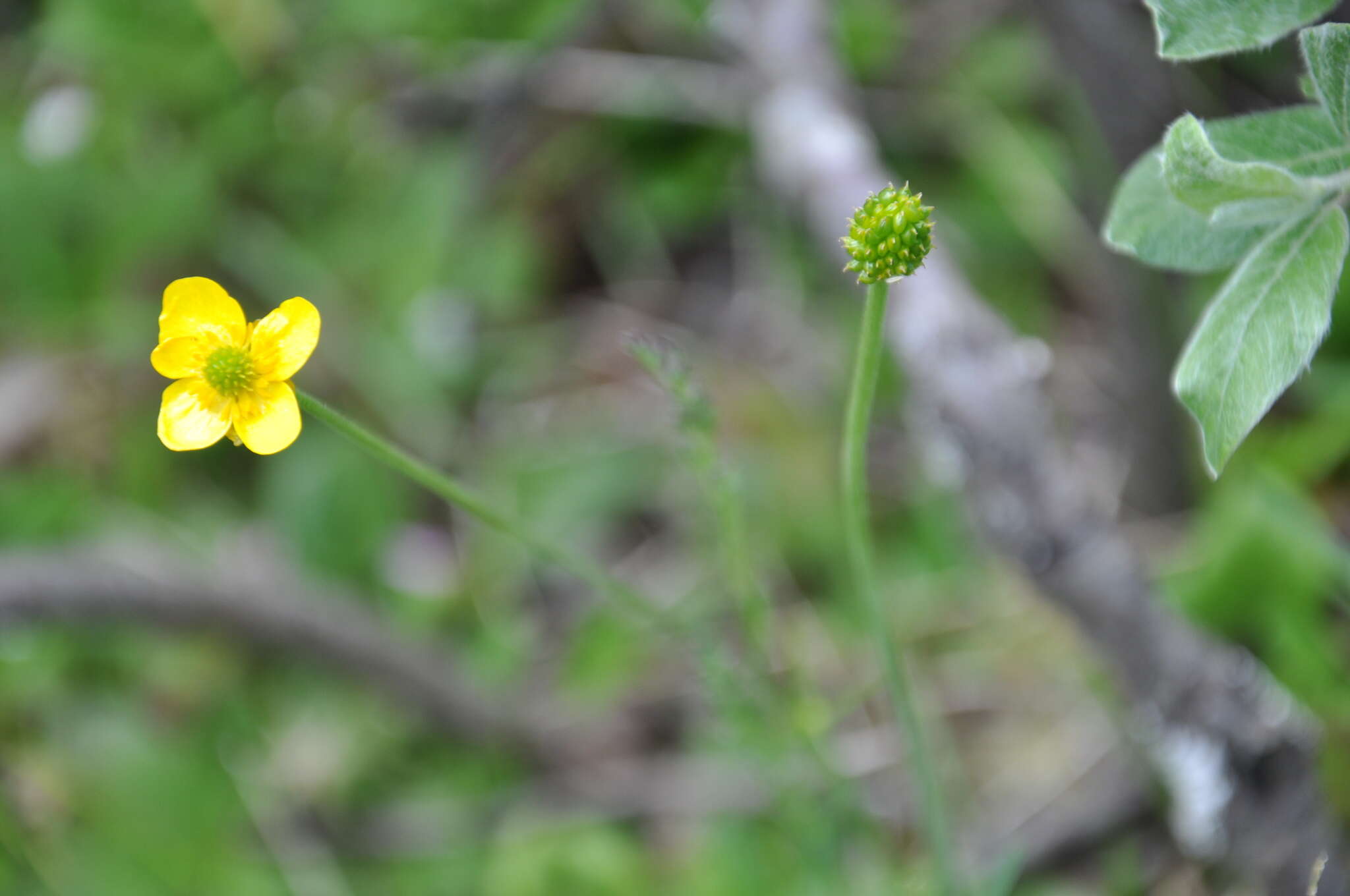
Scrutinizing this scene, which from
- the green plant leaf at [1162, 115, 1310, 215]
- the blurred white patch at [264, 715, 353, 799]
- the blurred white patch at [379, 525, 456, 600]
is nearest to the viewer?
the green plant leaf at [1162, 115, 1310, 215]

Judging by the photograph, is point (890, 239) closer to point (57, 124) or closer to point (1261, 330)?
point (1261, 330)

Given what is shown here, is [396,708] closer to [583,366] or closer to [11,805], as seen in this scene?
[11,805]

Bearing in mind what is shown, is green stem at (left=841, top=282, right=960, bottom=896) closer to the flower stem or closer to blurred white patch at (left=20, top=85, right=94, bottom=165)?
the flower stem

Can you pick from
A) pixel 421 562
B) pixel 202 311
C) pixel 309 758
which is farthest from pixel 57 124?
pixel 202 311

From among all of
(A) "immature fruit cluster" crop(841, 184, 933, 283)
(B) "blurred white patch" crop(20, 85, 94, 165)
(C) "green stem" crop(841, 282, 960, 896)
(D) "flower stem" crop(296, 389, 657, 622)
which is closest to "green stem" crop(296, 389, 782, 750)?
(D) "flower stem" crop(296, 389, 657, 622)

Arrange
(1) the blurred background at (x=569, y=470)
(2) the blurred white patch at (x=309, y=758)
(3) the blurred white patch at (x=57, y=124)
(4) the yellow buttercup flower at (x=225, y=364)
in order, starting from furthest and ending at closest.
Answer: (3) the blurred white patch at (x=57, y=124), (2) the blurred white patch at (x=309, y=758), (1) the blurred background at (x=569, y=470), (4) the yellow buttercup flower at (x=225, y=364)

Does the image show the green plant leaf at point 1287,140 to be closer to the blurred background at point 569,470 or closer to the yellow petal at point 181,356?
the blurred background at point 569,470

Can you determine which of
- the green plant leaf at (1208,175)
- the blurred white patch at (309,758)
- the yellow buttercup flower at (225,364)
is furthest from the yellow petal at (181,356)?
the blurred white patch at (309,758)
